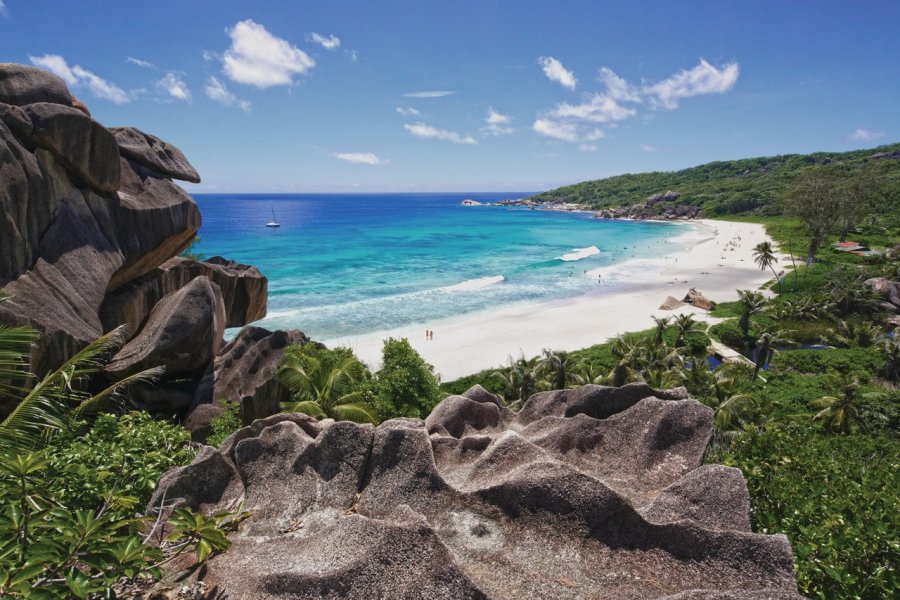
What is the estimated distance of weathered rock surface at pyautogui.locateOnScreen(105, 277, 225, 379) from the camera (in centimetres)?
1580

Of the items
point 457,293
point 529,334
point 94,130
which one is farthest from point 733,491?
point 457,293

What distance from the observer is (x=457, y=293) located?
63.9 metres

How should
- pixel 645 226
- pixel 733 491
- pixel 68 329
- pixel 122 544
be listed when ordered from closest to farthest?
pixel 122 544 < pixel 733 491 < pixel 68 329 < pixel 645 226

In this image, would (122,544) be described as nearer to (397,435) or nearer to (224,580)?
(224,580)

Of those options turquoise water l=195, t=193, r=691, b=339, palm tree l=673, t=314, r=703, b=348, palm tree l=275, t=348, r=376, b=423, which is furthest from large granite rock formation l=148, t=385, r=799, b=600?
turquoise water l=195, t=193, r=691, b=339

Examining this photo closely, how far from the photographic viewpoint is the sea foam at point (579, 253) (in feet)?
305

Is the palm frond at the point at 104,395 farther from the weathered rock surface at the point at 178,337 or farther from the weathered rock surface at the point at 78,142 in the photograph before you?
the weathered rock surface at the point at 78,142

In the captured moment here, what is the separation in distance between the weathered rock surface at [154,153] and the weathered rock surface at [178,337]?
5700 mm

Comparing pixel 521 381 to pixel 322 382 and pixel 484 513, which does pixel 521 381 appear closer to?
pixel 322 382

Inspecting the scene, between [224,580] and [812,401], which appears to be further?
[812,401]

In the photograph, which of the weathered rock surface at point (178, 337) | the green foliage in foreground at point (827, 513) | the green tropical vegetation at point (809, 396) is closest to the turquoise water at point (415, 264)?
the green tropical vegetation at point (809, 396)

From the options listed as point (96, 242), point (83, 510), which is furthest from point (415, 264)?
point (83, 510)

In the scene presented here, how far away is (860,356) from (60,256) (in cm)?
5062

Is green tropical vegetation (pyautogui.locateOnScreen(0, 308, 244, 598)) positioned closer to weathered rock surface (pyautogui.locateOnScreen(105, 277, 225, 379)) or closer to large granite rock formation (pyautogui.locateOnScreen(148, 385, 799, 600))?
large granite rock formation (pyautogui.locateOnScreen(148, 385, 799, 600))
